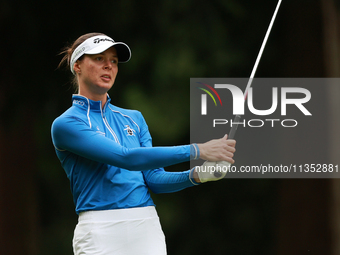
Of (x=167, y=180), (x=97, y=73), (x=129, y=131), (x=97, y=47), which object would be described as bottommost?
(x=167, y=180)

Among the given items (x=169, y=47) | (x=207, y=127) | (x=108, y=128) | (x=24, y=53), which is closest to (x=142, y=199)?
(x=108, y=128)

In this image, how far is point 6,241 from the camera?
3598mm

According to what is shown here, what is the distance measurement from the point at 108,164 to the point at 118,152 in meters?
0.09

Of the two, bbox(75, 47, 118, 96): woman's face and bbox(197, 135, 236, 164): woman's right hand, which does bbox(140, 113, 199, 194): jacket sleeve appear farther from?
bbox(75, 47, 118, 96): woman's face

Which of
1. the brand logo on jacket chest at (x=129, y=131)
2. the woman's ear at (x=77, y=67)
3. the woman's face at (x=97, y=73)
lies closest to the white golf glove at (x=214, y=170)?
the brand logo on jacket chest at (x=129, y=131)

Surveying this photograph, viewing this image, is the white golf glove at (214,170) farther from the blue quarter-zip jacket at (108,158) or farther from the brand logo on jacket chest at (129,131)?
the brand logo on jacket chest at (129,131)

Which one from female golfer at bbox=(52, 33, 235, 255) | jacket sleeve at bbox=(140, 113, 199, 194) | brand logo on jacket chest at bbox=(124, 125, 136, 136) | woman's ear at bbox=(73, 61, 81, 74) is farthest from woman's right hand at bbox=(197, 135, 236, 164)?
woman's ear at bbox=(73, 61, 81, 74)

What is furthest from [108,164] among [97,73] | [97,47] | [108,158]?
[97,47]

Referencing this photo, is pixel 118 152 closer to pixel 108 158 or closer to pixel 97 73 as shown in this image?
pixel 108 158

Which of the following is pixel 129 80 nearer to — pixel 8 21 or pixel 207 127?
pixel 207 127

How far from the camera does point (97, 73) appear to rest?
6.00 feet

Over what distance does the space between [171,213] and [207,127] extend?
2.53 ft

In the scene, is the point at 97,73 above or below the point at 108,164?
above

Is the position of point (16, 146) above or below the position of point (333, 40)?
below
